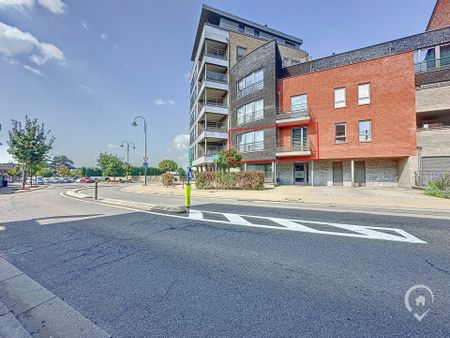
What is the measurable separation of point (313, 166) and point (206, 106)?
15.0 m

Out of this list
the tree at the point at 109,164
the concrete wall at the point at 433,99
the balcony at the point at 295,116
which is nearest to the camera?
the concrete wall at the point at 433,99

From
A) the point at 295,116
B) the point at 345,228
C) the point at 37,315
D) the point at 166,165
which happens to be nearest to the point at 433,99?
the point at 295,116

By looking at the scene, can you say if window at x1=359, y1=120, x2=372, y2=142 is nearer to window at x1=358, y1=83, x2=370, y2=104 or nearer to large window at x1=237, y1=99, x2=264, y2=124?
window at x1=358, y1=83, x2=370, y2=104

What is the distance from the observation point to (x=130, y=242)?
460cm

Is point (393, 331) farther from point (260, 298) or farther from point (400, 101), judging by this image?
point (400, 101)

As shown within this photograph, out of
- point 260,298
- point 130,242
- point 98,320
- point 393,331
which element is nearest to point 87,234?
point 130,242

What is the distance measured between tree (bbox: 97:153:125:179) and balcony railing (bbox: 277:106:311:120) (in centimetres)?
3629

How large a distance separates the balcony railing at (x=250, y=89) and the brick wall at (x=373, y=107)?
4.16 metres

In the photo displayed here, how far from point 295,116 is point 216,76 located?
1336 cm

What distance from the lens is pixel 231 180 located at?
17516 mm

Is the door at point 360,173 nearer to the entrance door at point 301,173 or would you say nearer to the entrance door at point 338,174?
the entrance door at point 338,174

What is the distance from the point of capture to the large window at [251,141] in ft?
73.4

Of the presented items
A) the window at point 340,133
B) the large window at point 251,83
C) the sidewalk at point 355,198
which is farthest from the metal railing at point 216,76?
the sidewalk at point 355,198

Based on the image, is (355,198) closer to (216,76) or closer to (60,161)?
(216,76)
